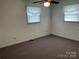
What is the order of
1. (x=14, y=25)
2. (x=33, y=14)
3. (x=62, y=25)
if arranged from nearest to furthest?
1. (x=14, y=25)
2. (x=33, y=14)
3. (x=62, y=25)

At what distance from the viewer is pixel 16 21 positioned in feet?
14.8

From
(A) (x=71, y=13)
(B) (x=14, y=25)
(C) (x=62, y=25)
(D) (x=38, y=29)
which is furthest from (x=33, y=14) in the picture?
(A) (x=71, y=13)

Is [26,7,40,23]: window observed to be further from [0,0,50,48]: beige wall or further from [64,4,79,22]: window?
[64,4,79,22]: window

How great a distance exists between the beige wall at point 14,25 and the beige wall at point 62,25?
1157mm

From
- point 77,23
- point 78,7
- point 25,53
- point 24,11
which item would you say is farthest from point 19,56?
point 78,7

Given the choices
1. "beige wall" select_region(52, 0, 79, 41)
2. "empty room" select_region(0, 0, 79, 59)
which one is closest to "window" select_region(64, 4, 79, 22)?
"empty room" select_region(0, 0, 79, 59)

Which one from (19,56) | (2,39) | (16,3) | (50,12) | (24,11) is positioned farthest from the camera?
(50,12)

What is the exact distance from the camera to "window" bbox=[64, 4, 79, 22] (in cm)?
469

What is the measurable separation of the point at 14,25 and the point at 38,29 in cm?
158

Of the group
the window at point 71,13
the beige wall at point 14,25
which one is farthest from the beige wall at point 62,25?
the beige wall at point 14,25

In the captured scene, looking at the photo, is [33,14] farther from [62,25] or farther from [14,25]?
[62,25]

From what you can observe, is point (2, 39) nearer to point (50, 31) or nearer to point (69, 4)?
point (50, 31)

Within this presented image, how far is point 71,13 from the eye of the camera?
4945mm

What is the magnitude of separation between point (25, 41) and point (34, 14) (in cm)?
154
